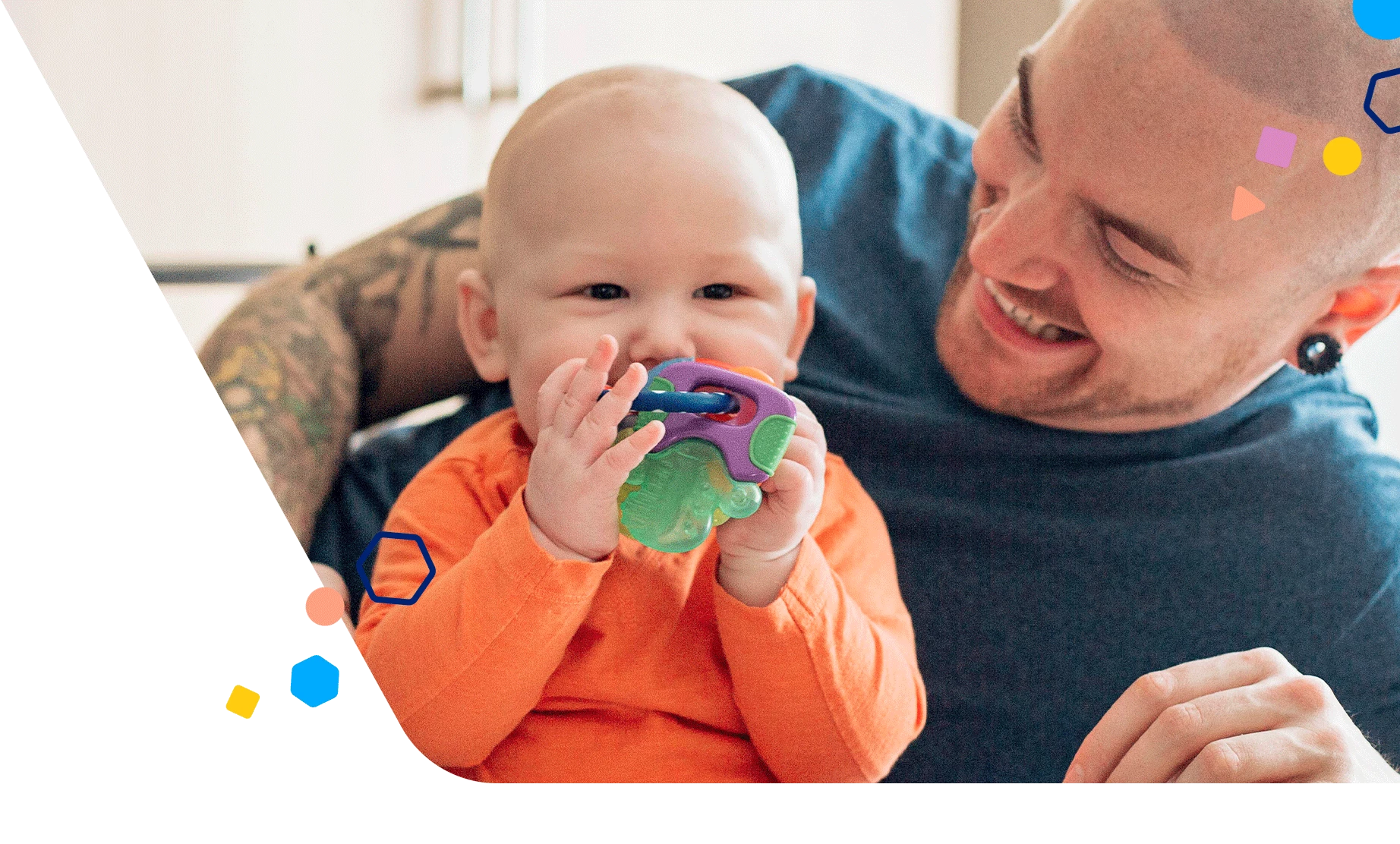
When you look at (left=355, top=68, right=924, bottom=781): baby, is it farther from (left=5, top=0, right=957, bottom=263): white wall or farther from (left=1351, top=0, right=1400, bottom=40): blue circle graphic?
(left=1351, top=0, right=1400, bottom=40): blue circle graphic

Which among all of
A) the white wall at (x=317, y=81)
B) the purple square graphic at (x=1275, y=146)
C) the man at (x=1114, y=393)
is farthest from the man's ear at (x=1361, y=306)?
the white wall at (x=317, y=81)

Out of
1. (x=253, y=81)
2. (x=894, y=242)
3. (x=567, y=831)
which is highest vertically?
(x=253, y=81)

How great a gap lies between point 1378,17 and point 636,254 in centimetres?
30

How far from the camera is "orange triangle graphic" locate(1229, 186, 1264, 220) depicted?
43 centimetres

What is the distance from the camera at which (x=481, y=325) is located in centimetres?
52

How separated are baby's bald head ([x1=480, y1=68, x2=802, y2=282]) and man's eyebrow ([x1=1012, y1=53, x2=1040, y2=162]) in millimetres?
122

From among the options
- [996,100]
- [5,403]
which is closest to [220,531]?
[5,403]

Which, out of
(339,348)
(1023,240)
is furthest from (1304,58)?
(339,348)

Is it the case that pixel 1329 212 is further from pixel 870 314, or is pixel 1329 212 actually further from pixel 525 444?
pixel 525 444

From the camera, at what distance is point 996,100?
48 cm

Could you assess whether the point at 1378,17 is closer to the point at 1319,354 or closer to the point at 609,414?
the point at 1319,354

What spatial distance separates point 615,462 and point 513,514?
7 cm

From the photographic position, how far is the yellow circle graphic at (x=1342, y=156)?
0.41m

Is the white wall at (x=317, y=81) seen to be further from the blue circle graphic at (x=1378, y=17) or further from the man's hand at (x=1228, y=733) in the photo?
the man's hand at (x=1228, y=733)
